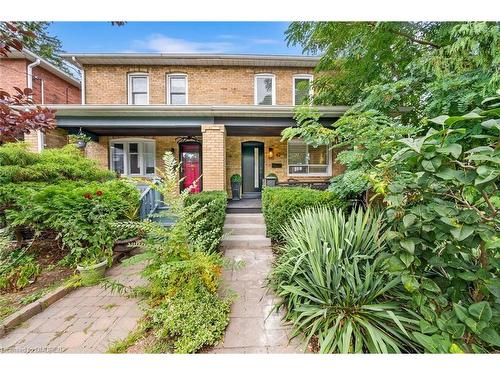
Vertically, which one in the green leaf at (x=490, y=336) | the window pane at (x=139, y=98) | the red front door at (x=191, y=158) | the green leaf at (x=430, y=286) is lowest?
the green leaf at (x=490, y=336)

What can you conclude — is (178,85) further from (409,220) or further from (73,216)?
(409,220)

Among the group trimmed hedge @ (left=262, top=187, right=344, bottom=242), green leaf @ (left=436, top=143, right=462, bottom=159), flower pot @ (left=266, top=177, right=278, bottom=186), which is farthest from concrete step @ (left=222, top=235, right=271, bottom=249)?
flower pot @ (left=266, top=177, right=278, bottom=186)

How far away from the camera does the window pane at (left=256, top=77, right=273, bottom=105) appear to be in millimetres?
9562

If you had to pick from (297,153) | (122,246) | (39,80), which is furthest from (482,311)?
(39,80)

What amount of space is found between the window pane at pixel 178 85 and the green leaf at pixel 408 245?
983cm

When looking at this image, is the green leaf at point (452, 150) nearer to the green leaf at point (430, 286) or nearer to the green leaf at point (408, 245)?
the green leaf at point (408, 245)

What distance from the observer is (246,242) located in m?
4.52

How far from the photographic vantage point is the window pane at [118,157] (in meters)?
8.91

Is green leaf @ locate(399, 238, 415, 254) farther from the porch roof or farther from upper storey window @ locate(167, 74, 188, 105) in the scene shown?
upper storey window @ locate(167, 74, 188, 105)

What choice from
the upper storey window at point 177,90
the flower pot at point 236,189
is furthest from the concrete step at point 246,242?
the upper storey window at point 177,90

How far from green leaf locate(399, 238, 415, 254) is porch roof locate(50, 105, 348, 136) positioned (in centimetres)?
510
